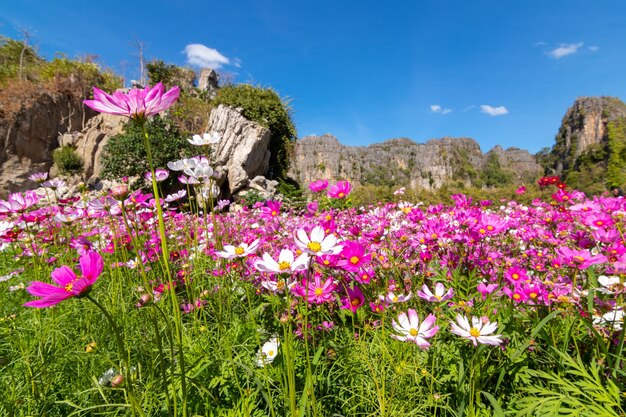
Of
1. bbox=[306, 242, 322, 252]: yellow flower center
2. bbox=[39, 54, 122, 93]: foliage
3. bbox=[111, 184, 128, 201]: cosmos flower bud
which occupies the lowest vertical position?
bbox=[306, 242, 322, 252]: yellow flower center

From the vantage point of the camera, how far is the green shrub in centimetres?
1049

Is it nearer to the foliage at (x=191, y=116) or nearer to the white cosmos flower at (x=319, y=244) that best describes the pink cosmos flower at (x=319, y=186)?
the white cosmos flower at (x=319, y=244)

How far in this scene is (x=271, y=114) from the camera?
10328 millimetres

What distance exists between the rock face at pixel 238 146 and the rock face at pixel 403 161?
68.2m

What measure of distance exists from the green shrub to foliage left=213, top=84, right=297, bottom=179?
527 cm

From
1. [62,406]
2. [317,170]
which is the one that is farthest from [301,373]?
[317,170]

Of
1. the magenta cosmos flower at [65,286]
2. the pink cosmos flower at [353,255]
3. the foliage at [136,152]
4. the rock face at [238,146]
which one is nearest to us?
the magenta cosmos flower at [65,286]

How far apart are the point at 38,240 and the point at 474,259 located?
9.79 feet

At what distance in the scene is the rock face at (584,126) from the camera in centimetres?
6142

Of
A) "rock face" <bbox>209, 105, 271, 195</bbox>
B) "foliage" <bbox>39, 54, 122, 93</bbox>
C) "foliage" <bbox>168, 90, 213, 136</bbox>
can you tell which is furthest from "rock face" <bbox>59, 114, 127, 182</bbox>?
"rock face" <bbox>209, 105, 271, 195</bbox>

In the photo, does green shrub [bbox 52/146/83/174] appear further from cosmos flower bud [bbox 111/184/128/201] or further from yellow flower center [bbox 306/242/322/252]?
yellow flower center [bbox 306/242/322/252]

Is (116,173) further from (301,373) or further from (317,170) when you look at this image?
(317,170)

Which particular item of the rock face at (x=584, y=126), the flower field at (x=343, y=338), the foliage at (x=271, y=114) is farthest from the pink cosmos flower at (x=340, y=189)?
the rock face at (x=584, y=126)

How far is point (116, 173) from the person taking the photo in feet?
26.7
